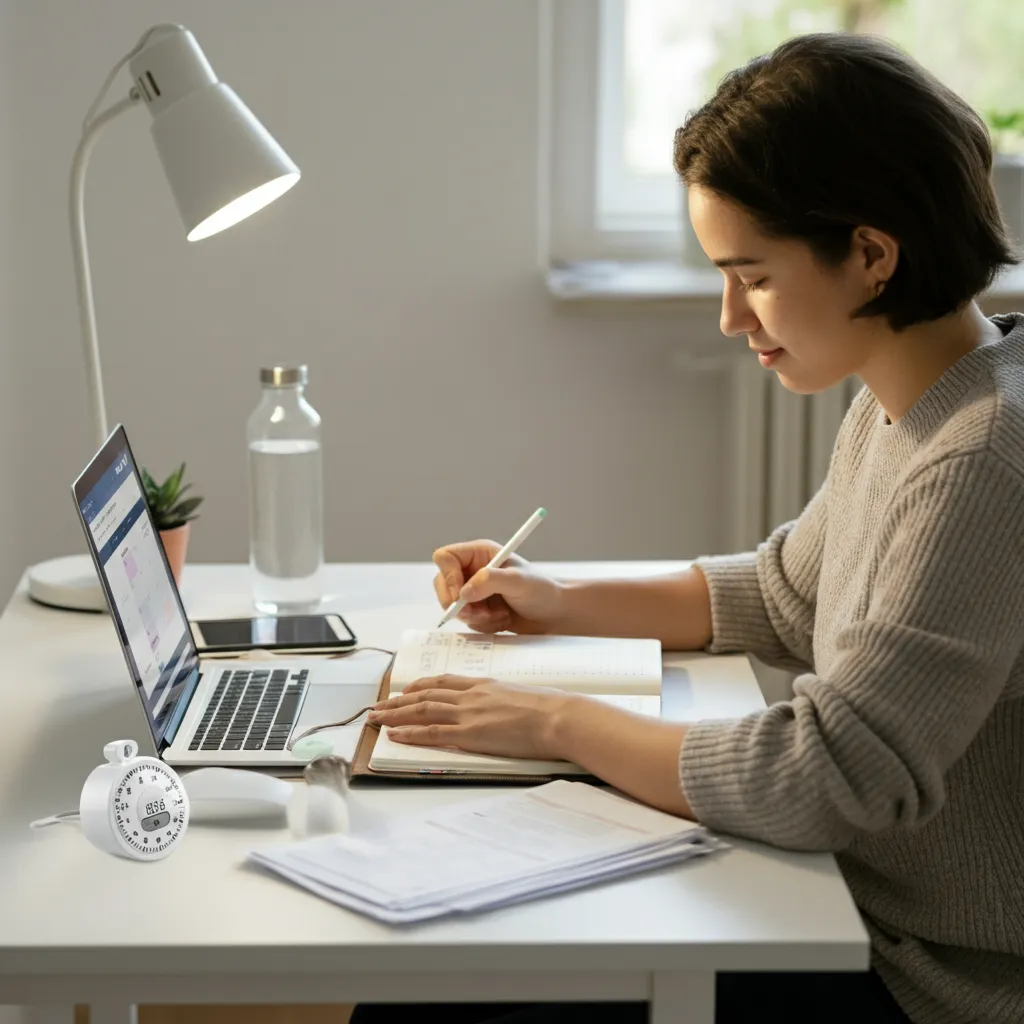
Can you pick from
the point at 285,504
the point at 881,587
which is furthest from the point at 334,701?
the point at 881,587

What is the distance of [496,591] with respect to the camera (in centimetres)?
139

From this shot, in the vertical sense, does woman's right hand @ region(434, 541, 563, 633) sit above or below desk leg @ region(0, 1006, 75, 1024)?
above

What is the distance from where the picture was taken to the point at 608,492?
250cm

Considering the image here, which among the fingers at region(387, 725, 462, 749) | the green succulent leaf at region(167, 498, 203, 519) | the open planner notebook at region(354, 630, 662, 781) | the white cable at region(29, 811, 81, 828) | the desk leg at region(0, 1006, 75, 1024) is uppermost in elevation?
the green succulent leaf at region(167, 498, 203, 519)

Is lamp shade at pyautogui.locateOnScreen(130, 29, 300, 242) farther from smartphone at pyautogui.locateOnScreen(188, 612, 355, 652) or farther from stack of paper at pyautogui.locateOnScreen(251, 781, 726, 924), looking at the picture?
stack of paper at pyautogui.locateOnScreen(251, 781, 726, 924)

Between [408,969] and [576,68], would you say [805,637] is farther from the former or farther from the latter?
[576,68]

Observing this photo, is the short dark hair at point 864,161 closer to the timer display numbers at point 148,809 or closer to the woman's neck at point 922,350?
the woman's neck at point 922,350

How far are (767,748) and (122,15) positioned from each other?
5.87 ft

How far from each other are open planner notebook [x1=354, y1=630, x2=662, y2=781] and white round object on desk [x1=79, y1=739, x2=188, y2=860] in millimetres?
154

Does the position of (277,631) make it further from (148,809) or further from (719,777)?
(719,777)

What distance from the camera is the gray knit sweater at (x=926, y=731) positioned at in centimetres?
94

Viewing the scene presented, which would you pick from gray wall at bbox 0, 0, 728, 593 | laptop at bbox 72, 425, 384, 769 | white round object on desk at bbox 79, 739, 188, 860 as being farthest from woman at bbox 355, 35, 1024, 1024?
gray wall at bbox 0, 0, 728, 593

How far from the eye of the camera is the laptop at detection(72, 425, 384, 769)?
43.7 inches

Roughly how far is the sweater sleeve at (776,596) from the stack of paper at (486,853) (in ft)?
1.26
